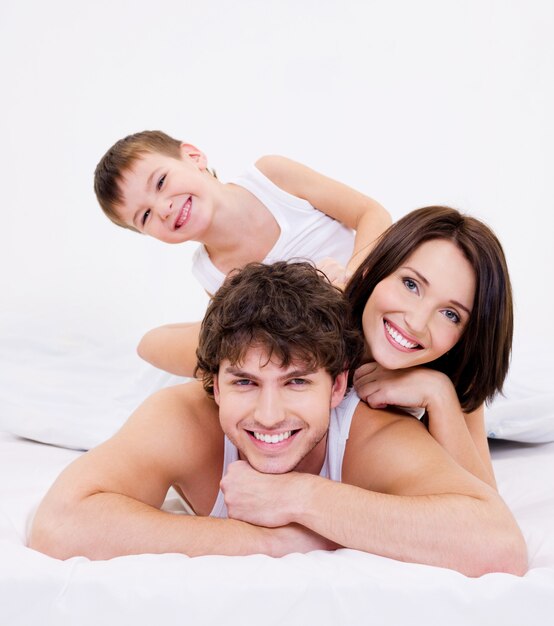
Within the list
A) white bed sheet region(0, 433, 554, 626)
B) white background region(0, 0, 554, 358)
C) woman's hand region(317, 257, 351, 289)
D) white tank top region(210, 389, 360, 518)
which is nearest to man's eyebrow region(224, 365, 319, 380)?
white tank top region(210, 389, 360, 518)

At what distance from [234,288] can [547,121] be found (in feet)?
9.69

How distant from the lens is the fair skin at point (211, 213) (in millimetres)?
2586

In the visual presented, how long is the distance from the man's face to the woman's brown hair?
1.40 feet

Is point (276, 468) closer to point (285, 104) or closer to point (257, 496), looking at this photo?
point (257, 496)

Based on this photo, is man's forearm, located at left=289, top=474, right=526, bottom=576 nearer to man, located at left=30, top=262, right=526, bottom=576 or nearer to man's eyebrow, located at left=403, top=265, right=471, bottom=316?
man, located at left=30, top=262, right=526, bottom=576

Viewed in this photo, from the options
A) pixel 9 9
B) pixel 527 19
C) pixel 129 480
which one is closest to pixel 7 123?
pixel 9 9

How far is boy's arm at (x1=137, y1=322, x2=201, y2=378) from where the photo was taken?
2.57m

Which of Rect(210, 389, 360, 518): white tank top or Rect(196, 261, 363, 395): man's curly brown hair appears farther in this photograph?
Rect(210, 389, 360, 518): white tank top

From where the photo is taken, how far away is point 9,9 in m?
4.28

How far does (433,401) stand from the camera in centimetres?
209

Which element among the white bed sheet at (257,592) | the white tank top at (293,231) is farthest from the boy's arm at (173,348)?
the white bed sheet at (257,592)

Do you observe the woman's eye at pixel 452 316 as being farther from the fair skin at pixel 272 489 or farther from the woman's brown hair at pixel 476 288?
the fair skin at pixel 272 489

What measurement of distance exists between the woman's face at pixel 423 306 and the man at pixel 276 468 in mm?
91

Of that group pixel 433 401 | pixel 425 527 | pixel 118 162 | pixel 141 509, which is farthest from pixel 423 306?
pixel 118 162
